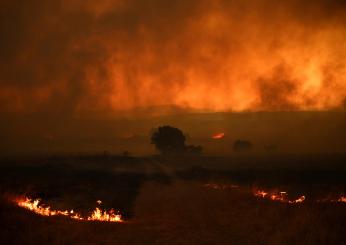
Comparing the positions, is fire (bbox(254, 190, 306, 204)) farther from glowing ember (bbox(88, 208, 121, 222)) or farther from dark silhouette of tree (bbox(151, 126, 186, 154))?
dark silhouette of tree (bbox(151, 126, 186, 154))

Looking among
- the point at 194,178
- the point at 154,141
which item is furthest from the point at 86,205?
the point at 154,141

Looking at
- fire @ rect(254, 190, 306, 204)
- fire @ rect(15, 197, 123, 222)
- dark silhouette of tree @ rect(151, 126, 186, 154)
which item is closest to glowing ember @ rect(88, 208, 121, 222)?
fire @ rect(15, 197, 123, 222)

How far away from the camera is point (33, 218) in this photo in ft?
57.5

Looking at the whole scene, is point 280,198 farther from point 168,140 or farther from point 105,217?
point 168,140

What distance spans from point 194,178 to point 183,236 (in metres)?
30.2

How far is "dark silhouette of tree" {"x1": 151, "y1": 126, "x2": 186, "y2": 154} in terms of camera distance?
332 feet

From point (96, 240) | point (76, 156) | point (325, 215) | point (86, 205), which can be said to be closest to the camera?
point (96, 240)

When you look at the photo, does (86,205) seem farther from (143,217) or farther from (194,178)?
(194,178)

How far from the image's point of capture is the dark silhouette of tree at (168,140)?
101m

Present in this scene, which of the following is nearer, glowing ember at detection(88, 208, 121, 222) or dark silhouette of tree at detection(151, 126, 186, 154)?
glowing ember at detection(88, 208, 121, 222)

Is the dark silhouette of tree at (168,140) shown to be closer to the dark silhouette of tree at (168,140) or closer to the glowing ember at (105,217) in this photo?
the dark silhouette of tree at (168,140)

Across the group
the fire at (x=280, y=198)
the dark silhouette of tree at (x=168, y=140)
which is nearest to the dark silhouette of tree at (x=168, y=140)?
the dark silhouette of tree at (x=168, y=140)

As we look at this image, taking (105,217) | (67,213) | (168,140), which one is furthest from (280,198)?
(168,140)

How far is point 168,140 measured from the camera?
101562 mm
